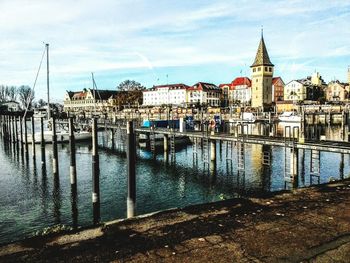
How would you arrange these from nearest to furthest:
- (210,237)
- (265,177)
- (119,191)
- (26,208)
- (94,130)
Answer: (210,237) → (94,130) → (26,208) → (119,191) → (265,177)

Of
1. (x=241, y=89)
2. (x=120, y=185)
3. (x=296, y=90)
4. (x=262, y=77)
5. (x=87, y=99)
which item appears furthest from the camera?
(x=87, y=99)

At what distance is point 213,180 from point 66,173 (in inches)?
518

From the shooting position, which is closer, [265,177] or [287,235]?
[287,235]

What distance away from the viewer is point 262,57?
10969 cm

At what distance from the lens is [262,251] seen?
19.6 ft

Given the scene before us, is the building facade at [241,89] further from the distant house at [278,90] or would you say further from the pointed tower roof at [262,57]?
the pointed tower roof at [262,57]

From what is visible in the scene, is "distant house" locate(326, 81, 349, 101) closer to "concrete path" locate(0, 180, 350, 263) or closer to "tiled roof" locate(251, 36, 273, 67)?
"tiled roof" locate(251, 36, 273, 67)

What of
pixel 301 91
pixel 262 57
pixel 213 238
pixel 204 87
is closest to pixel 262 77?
pixel 262 57

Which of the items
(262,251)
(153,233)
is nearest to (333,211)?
(262,251)

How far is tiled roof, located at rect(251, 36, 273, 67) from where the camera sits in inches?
4301

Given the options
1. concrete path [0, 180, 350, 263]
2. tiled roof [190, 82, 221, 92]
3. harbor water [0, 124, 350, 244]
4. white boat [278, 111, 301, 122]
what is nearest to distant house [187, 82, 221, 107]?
tiled roof [190, 82, 221, 92]

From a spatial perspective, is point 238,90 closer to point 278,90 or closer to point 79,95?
point 278,90

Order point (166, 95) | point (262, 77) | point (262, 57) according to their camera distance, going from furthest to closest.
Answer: point (166, 95) < point (262, 57) < point (262, 77)

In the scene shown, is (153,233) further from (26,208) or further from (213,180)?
(213,180)
